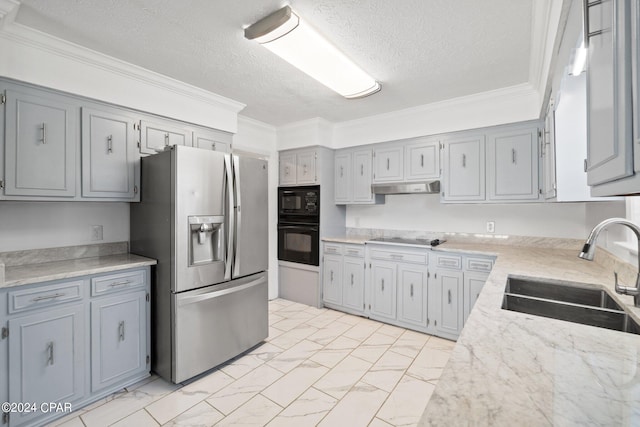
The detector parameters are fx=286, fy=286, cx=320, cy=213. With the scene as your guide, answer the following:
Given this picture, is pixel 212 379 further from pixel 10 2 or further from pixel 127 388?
pixel 10 2

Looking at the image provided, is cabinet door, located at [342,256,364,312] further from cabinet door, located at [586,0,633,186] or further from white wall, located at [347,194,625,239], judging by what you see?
cabinet door, located at [586,0,633,186]

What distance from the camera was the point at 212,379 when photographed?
92.4 inches

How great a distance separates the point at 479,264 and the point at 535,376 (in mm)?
2302

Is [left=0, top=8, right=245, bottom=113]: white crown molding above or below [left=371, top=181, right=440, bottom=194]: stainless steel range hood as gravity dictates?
above

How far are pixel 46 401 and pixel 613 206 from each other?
4127 millimetres

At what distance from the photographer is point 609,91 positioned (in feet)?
2.08

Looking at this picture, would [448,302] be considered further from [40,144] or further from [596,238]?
[40,144]

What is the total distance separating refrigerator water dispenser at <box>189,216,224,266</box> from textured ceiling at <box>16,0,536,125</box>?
1.31 meters

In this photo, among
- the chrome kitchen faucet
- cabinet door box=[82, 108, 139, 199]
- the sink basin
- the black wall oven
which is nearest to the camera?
the chrome kitchen faucet

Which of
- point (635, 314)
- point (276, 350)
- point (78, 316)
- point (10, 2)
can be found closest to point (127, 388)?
point (78, 316)

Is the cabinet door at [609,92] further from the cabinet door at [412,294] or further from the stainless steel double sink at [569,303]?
the cabinet door at [412,294]

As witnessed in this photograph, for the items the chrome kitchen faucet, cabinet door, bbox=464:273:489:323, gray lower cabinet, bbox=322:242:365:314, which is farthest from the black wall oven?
the chrome kitchen faucet

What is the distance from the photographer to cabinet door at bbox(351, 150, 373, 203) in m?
3.84

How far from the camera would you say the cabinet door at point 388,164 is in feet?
11.7
